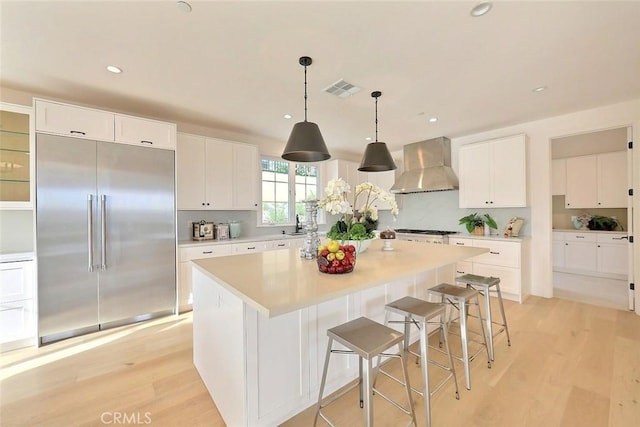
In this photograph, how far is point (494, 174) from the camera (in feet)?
13.4

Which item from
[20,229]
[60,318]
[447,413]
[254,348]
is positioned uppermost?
[20,229]

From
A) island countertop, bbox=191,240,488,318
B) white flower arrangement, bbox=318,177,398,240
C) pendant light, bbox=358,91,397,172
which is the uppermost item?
pendant light, bbox=358,91,397,172

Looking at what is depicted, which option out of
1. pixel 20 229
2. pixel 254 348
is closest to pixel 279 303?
pixel 254 348

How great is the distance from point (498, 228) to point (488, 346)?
8.72 ft

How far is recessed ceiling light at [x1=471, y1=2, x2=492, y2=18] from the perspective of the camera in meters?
1.62

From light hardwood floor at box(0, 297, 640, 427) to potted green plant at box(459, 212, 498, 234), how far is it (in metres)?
1.79

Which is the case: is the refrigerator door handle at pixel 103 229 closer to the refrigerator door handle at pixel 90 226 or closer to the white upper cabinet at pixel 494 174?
the refrigerator door handle at pixel 90 226

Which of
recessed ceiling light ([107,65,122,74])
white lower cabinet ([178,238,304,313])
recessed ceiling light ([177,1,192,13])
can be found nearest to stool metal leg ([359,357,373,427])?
recessed ceiling light ([177,1,192,13])

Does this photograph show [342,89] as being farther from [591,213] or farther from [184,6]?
[591,213]

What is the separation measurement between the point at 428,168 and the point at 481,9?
10.8ft

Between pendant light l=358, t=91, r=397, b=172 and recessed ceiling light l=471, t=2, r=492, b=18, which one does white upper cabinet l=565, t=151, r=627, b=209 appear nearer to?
pendant light l=358, t=91, r=397, b=172

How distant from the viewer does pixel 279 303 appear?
1.07 m

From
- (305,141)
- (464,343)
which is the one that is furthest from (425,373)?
(305,141)

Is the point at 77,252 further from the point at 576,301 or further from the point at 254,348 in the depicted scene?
the point at 576,301
